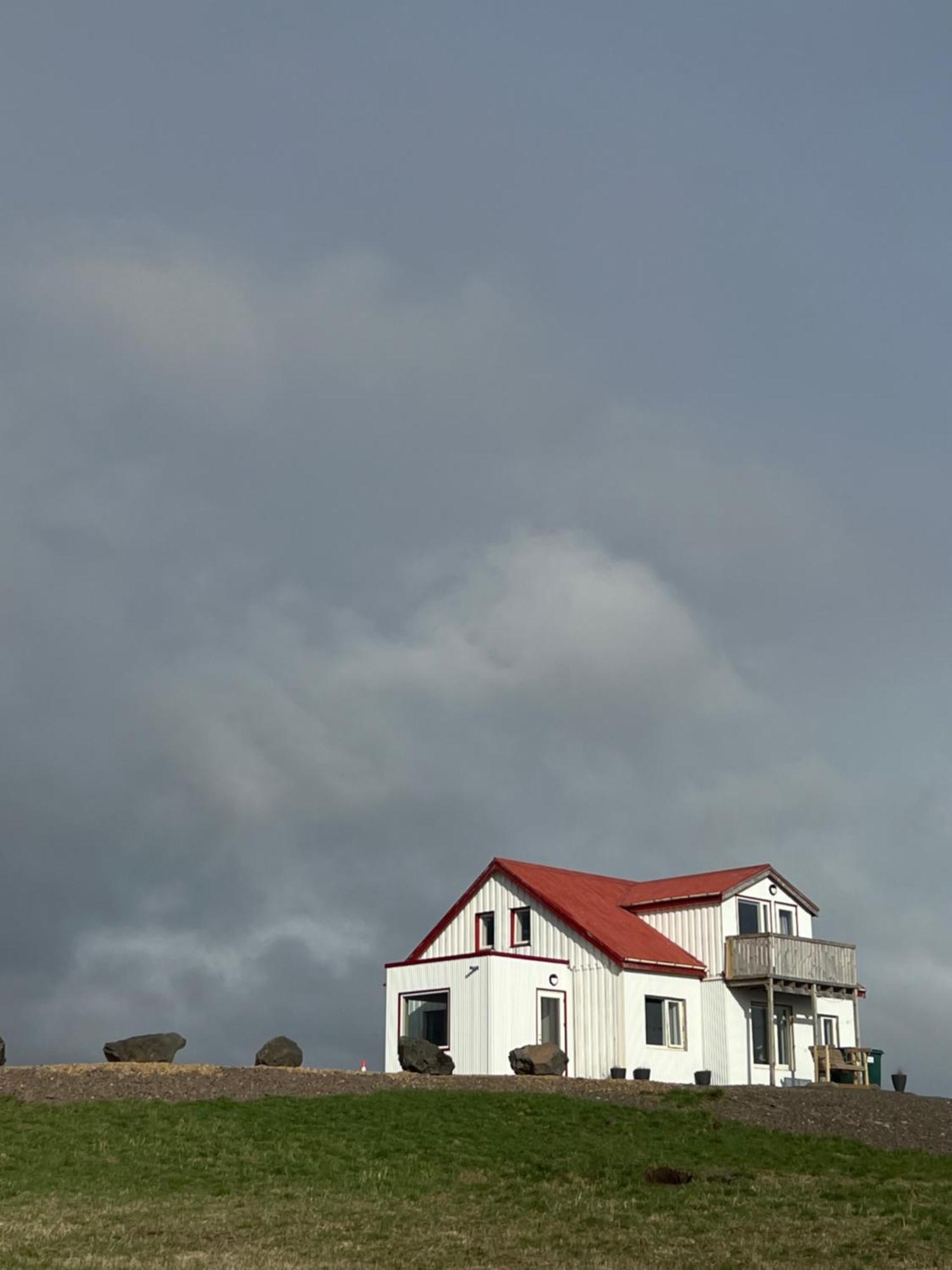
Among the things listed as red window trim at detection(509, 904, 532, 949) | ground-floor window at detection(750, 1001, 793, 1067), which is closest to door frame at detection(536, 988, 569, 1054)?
red window trim at detection(509, 904, 532, 949)

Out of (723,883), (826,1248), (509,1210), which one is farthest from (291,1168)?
(723,883)

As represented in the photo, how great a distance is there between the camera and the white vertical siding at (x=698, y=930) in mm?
48625

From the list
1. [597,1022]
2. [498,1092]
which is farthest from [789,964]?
[498,1092]

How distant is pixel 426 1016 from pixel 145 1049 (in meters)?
13.9

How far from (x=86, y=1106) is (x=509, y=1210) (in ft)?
35.3

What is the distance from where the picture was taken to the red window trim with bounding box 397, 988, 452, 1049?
148 feet

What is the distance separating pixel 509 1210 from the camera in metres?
20.8

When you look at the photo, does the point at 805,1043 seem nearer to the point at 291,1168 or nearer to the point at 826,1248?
the point at 291,1168

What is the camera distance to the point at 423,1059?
38688 millimetres

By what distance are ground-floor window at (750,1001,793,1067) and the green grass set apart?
1715 centimetres

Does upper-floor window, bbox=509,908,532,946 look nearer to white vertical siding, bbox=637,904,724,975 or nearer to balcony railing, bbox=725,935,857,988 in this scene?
white vertical siding, bbox=637,904,724,975

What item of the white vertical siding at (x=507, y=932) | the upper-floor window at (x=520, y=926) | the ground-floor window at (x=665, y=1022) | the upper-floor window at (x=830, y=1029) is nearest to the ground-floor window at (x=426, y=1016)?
the white vertical siding at (x=507, y=932)

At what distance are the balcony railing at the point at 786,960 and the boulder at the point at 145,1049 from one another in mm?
20343

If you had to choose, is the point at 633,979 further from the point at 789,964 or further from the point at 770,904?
the point at 770,904
